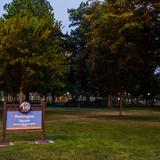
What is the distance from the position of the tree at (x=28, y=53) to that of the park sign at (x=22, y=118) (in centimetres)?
2656

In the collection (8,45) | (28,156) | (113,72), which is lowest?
(28,156)

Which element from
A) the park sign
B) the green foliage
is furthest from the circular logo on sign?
the green foliage

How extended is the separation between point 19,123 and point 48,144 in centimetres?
121

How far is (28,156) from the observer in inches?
527

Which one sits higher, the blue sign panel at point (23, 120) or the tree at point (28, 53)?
the tree at point (28, 53)

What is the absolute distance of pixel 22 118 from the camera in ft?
55.4

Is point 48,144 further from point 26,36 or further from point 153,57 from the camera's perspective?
point 26,36

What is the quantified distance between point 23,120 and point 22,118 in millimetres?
74

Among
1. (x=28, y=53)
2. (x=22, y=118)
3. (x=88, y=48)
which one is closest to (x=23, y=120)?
(x=22, y=118)

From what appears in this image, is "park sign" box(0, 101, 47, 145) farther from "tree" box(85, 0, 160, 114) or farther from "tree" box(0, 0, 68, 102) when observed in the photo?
"tree" box(0, 0, 68, 102)

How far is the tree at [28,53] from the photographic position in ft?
146

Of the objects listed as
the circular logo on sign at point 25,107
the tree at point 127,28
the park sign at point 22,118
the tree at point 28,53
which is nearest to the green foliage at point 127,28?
the tree at point 127,28

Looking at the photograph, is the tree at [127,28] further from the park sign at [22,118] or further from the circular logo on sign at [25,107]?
the circular logo on sign at [25,107]

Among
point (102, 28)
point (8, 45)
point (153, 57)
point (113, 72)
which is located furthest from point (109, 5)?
point (8, 45)
